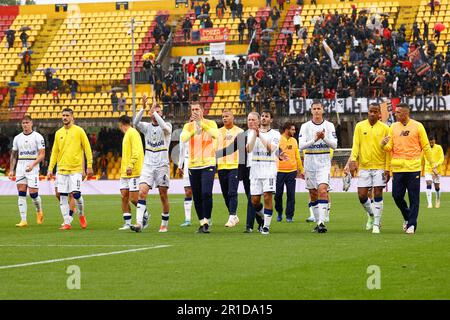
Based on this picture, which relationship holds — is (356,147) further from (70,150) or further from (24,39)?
(24,39)

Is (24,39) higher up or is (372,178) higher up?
(24,39)

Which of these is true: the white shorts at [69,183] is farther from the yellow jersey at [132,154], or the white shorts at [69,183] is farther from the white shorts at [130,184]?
the yellow jersey at [132,154]

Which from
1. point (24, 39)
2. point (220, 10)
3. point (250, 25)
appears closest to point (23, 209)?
point (250, 25)

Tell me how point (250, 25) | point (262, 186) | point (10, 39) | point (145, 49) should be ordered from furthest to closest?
point (10, 39)
point (145, 49)
point (250, 25)
point (262, 186)

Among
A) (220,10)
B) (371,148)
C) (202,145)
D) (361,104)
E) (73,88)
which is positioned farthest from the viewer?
(220,10)

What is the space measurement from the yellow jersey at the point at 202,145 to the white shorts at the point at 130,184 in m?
1.85

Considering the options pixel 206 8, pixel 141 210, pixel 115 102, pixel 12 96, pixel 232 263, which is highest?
pixel 206 8

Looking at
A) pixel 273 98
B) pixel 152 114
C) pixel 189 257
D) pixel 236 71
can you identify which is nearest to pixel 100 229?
pixel 152 114

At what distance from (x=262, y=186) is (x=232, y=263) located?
5.65 m

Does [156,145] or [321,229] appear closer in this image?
[321,229]

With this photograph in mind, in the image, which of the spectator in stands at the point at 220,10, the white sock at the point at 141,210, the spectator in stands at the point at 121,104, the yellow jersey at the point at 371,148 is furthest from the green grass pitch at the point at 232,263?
the spectator in stands at the point at 220,10

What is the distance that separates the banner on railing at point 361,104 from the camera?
4859 cm

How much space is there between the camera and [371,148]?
19812 millimetres
